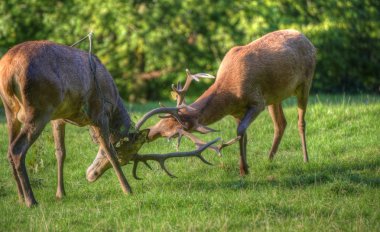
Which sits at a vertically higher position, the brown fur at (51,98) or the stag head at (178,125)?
the brown fur at (51,98)

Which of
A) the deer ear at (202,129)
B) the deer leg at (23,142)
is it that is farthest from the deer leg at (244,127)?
the deer leg at (23,142)

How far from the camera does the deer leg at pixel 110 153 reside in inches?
322

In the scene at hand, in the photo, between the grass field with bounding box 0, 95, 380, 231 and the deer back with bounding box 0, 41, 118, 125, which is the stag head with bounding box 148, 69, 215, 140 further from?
the deer back with bounding box 0, 41, 118, 125

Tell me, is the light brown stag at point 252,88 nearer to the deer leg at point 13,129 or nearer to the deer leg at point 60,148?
the deer leg at point 60,148

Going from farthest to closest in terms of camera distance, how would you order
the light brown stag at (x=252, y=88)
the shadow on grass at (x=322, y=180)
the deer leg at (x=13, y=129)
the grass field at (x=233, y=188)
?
the light brown stag at (x=252, y=88), the shadow on grass at (x=322, y=180), the deer leg at (x=13, y=129), the grass field at (x=233, y=188)

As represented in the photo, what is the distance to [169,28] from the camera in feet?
54.1

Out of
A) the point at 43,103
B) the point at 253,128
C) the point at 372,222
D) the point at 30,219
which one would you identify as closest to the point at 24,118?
the point at 43,103

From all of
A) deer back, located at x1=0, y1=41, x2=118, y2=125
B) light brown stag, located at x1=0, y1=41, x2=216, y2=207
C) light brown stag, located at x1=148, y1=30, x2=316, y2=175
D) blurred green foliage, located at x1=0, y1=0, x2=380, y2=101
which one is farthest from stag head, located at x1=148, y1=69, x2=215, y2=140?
blurred green foliage, located at x1=0, y1=0, x2=380, y2=101

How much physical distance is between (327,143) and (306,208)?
11.0 ft

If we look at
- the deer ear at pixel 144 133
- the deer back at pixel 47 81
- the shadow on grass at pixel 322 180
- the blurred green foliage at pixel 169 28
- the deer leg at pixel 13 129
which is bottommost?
the blurred green foliage at pixel 169 28

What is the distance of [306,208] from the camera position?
22.9 feet

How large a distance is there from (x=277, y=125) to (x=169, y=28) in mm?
7042

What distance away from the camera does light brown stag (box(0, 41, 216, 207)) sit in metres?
7.26

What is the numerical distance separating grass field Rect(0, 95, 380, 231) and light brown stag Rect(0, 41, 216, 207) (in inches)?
16.2
